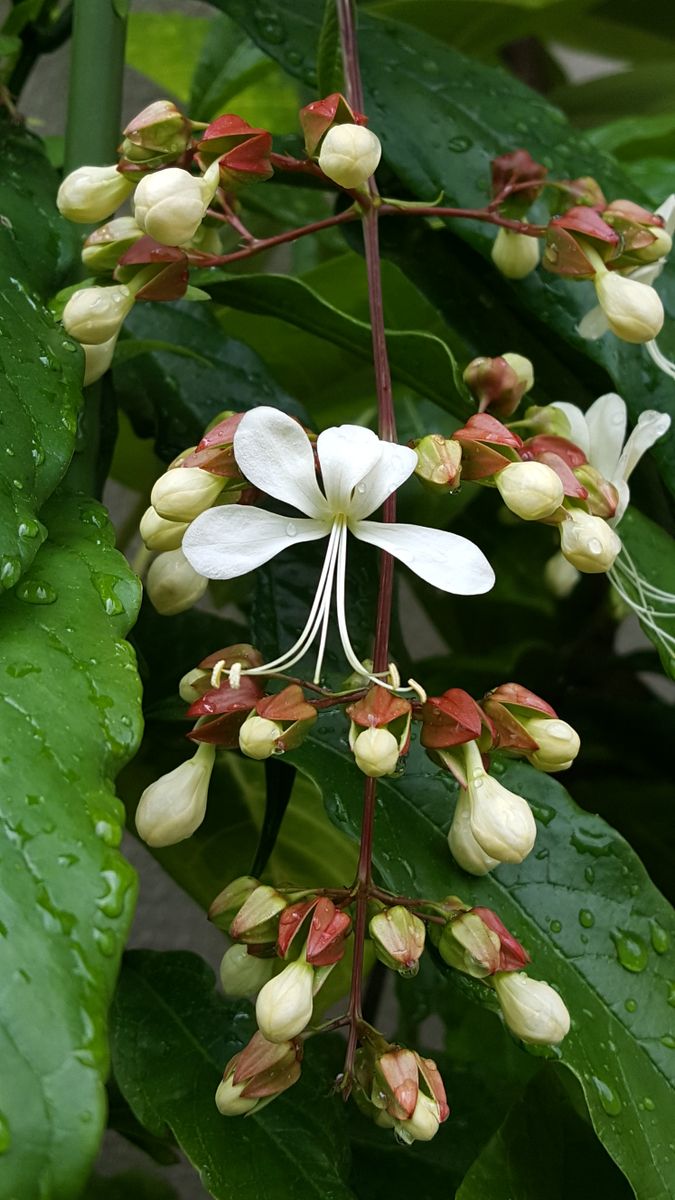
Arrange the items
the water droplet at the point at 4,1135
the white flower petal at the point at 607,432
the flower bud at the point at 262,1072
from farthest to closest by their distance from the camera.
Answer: the white flower petal at the point at 607,432 < the flower bud at the point at 262,1072 < the water droplet at the point at 4,1135

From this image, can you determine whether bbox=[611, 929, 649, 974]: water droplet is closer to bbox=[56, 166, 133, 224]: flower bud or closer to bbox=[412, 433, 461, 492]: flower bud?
bbox=[412, 433, 461, 492]: flower bud

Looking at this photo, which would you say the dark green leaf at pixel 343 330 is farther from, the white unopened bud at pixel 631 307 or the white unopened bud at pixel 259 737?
the white unopened bud at pixel 259 737

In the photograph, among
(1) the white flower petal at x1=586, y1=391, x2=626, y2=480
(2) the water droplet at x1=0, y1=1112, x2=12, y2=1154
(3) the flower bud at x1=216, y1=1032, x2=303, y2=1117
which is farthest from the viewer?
(1) the white flower petal at x1=586, y1=391, x2=626, y2=480

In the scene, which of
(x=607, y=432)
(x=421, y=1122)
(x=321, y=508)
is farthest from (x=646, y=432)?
(x=421, y=1122)

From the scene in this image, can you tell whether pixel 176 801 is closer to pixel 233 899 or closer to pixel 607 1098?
pixel 233 899

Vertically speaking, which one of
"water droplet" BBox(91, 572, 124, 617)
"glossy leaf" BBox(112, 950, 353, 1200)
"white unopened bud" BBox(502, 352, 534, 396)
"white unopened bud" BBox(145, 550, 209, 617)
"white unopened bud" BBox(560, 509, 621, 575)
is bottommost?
"glossy leaf" BBox(112, 950, 353, 1200)

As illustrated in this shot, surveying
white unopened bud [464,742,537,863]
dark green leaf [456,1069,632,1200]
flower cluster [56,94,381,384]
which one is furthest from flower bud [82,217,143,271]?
dark green leaf [456,1069,632,1200]

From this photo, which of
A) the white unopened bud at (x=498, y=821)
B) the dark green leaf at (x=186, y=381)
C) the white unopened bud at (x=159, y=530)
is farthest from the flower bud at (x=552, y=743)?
the dark green leaf at (x=186, y=381)
